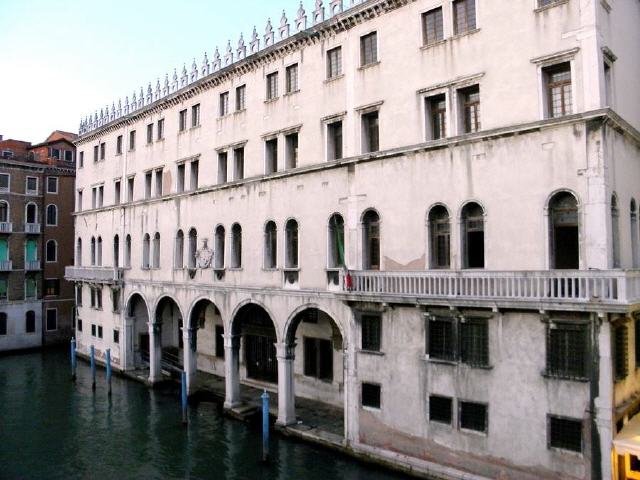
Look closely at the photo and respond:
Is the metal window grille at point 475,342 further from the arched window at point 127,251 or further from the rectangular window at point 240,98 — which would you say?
the arched window at point 127,251

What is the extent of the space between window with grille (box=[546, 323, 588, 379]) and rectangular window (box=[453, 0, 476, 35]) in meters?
9.17

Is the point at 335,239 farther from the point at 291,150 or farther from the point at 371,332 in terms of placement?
the point at 291,150

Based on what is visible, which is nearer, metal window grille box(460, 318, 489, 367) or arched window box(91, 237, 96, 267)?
metal window grille box(460, 318, 489, 367)

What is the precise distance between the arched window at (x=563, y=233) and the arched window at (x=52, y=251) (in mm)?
38906

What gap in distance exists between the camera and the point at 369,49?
19.5 meters

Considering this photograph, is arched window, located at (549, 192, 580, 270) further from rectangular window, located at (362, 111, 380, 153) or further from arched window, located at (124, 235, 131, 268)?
arched window, located at (124, 235, 131, 268)

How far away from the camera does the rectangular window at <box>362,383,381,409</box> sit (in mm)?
18172

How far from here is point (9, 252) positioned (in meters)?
39.9

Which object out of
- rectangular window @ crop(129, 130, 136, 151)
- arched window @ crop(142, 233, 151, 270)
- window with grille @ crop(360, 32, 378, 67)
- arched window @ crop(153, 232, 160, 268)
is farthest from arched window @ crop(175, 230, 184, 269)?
window with grille @ crop(360, 32, 378, 67)

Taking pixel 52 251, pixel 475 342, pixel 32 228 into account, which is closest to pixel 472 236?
pixel 475 342

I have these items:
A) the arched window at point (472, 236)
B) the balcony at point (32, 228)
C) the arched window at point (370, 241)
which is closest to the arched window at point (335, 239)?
the arched window at point (370, 241)

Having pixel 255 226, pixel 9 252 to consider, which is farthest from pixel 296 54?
pixel 9 252

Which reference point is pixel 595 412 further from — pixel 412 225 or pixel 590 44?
pixel 590 44

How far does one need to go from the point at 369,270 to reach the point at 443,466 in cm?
640
